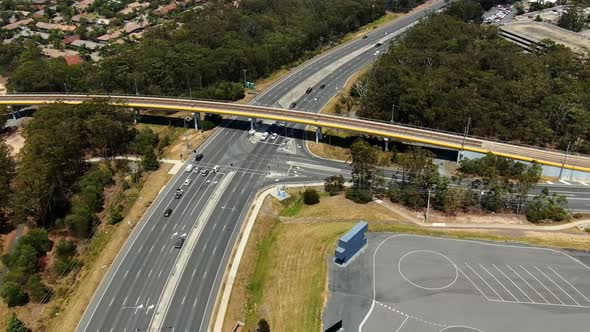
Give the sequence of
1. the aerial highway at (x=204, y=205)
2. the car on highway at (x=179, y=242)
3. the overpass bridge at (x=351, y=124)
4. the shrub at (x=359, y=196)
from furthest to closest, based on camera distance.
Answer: the overpass bridge at (x=351, y=124) < the shrub at (x=359, y=196) < the car on highway at (x=179, y=242) < the aerial highway at (x=204, y=205)

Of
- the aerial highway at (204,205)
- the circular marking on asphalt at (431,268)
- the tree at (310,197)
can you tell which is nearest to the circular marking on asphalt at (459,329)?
the circular marking on asphalt at (431,268)

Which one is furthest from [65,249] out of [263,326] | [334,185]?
[334,185]

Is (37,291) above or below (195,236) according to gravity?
below

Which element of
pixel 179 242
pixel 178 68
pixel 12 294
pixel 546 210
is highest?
pixel 178 68

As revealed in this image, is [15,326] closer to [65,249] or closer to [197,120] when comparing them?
[65,249]

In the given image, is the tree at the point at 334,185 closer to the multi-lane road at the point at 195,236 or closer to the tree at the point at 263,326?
the multi-lane road at the point at 195,236

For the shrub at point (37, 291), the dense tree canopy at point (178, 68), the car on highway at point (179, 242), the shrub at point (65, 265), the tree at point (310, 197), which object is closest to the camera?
the shrub at point (37, 291)

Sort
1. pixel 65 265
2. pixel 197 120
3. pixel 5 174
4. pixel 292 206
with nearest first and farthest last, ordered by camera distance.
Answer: pixel 65 265 < pixel 292 206 < pixel 5 174 < pixel 197 120

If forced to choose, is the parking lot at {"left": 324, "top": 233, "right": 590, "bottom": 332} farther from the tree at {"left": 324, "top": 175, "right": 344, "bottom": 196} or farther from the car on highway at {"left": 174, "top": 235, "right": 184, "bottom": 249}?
the car on highway at {"left": 174, "top": 235, "right": 184, "bottom": 249}
